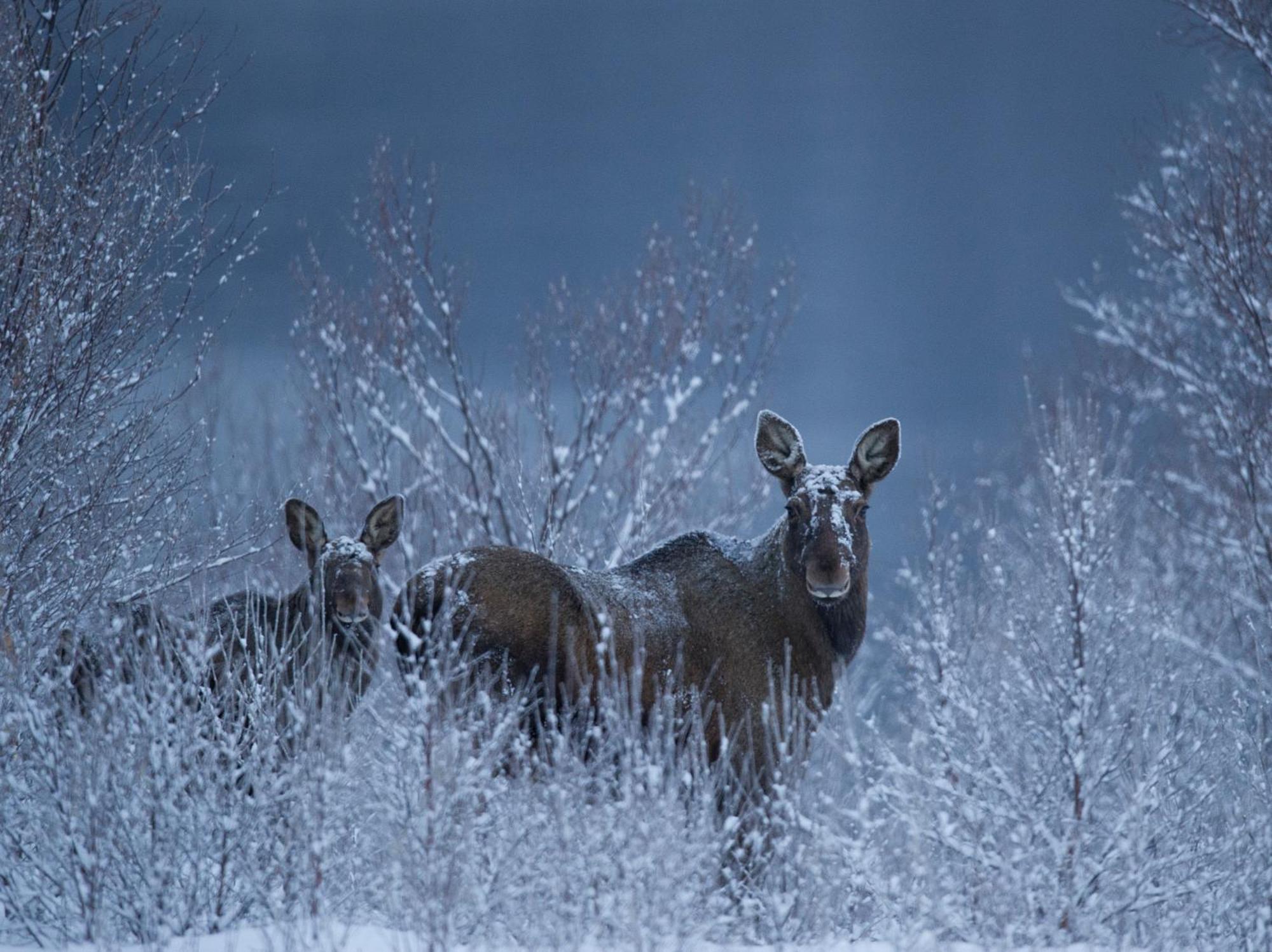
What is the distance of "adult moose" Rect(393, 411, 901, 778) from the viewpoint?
7344mm

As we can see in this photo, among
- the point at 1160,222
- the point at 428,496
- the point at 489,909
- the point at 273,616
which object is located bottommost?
the point at 489,909

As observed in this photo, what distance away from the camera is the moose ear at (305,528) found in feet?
31.8

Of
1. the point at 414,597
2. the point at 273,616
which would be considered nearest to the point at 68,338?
the point at 273,616

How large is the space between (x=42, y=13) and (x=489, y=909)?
831 cm

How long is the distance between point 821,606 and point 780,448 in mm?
1185

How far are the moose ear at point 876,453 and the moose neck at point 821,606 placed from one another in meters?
0.61

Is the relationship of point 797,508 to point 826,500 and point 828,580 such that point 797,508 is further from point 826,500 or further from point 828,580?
point 828,580

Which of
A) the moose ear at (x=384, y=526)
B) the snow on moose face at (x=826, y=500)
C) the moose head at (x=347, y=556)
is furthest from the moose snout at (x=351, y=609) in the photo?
the snow on moose face at (x=826, y=500)

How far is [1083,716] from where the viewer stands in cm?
853

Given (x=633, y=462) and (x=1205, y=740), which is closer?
(x=1205, y=740)

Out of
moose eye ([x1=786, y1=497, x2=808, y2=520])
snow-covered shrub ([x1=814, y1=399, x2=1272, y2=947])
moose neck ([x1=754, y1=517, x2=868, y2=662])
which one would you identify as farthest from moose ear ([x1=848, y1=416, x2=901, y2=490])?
snow-covered shrub ([x1=814, y1=399, x2=1272, y2=947])

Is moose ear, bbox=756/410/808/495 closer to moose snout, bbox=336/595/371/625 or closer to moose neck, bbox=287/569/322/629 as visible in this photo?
moose snout, bbox=336/595/371/625

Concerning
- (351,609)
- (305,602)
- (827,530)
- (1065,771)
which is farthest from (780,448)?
(305,602)

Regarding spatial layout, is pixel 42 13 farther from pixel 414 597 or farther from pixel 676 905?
pixel 676 905
